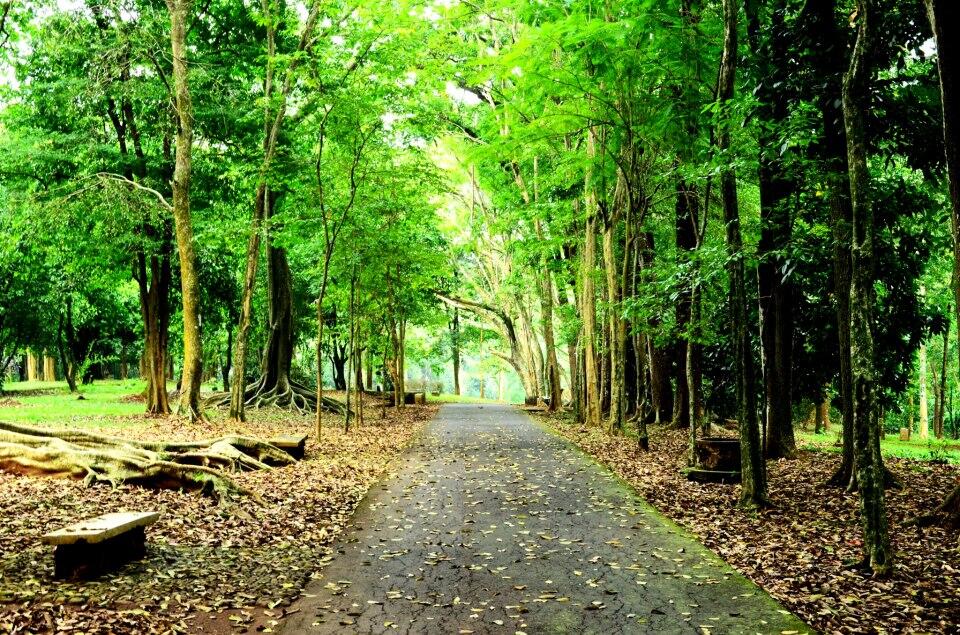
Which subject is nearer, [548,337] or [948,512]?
[948,512]

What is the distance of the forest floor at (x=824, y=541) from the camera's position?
4684 mm

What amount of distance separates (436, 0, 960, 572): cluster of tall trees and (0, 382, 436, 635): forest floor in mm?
4967

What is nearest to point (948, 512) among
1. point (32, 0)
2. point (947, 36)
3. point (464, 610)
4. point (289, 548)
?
point (947, 36)

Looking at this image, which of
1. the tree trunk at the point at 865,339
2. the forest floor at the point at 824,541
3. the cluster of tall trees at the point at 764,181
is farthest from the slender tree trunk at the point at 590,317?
the tree trunk at the point at 865,339

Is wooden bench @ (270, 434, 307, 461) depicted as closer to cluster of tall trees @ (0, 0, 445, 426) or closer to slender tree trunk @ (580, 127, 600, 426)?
cluster of tall trees @ (0, 0, 445, 426)

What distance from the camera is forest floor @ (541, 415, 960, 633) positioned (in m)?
4.68

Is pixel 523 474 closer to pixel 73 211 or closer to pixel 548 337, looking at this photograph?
pixel 73 211

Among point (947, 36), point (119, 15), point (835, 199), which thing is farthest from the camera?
point (119, 15)

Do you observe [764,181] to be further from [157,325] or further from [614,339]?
[157,325]

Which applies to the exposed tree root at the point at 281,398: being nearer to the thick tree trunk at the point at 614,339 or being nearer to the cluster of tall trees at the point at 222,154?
the cluster of tall trees at the point at 222,154

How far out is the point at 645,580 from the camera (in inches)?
214

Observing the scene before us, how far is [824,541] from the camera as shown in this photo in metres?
6.45

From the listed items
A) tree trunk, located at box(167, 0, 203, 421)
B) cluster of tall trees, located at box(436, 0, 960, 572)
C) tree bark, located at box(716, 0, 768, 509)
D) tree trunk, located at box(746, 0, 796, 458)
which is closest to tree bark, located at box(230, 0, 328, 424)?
tree trunk, located at box(167, 0, 203, 421)

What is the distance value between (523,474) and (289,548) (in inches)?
199
